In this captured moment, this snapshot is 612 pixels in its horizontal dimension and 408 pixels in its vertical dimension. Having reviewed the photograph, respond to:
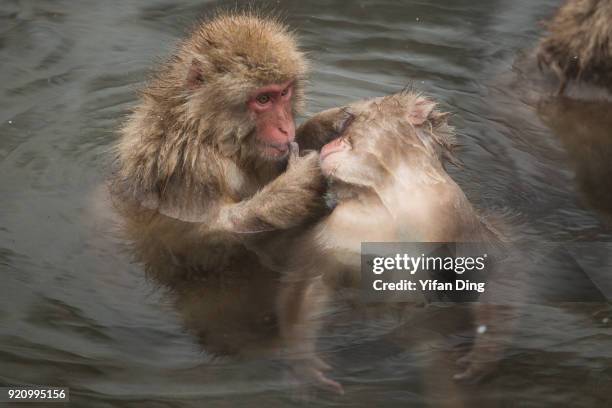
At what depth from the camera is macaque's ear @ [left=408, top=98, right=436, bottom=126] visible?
434 cm

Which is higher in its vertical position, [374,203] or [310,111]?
[374,203]

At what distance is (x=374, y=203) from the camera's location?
164 inches

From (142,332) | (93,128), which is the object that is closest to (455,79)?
(93,128)

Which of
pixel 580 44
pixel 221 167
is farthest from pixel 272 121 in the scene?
pixel 580 44

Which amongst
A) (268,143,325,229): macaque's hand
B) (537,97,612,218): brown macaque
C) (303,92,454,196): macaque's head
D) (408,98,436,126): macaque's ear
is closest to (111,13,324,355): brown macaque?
(268,143,325,229): macaque's hand

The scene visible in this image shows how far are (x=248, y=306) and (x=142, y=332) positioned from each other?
1.58ft

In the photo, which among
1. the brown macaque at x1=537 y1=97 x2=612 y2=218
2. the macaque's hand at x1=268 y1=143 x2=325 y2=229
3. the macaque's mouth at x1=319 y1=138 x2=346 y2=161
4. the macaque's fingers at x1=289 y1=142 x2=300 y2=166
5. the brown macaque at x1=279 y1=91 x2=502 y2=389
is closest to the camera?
the brown macaque at x1=279 y1=91 x2=502 y2=389

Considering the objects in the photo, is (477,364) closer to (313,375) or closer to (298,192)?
(313,375)

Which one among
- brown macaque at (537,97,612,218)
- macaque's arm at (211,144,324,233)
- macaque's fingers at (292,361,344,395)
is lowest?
macaque's fingers at (292,361,344,395)

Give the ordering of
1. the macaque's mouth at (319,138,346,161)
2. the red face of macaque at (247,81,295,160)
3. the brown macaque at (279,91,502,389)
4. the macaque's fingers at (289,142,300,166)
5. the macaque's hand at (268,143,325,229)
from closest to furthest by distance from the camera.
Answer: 1. the brown macaque at (279,91,502,389)
2. the macaque's mouth at (319,138,346,161)
3. the macaque's hand at (268,143,325,229)
4. the macaque's fingers at (289,142,300,166)
5. the red face of macaque at (247,81,295,160)

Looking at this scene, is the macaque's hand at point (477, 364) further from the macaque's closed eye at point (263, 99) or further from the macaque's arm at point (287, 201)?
the macaque's closed eye at point (263, 99)

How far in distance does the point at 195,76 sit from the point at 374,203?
44.6 inches

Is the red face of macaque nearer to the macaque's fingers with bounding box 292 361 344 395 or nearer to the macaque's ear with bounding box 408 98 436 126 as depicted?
the macaque's ear with bounding box 408 98 436 126

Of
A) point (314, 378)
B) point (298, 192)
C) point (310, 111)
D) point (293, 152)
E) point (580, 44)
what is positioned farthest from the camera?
point (580, 44)
